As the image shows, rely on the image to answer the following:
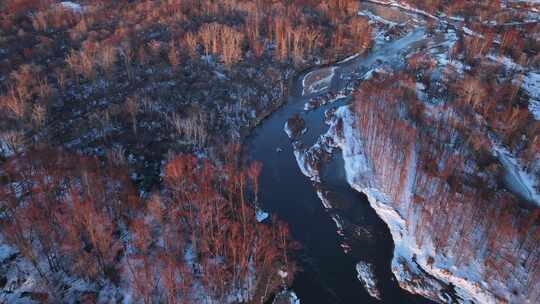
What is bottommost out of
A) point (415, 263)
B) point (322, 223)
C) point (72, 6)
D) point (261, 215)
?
point (322, 223)

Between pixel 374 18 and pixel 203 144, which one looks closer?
pixel 203 144

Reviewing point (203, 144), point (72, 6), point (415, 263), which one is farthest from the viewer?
point (72, 6)

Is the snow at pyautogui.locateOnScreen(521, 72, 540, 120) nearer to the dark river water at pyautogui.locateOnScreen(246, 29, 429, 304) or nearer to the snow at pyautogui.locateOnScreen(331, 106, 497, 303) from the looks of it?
the snow at pyautogui.locateOnScreen(331, 106, 497, 303)

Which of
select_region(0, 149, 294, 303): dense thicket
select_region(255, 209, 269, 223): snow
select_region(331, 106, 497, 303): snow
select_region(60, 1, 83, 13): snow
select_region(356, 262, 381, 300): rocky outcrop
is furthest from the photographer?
select_region(60, 1, 83, 13): snow

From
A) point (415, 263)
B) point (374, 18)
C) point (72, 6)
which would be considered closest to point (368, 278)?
point (415, 263)

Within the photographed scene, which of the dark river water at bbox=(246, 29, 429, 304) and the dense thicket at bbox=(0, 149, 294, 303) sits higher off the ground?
the dense thicket at bbox=(0, 149, 294, 303)

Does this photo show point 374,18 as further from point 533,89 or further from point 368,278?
point 368,278

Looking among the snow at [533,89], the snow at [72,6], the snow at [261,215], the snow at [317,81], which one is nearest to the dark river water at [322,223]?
the snow at [261,215]

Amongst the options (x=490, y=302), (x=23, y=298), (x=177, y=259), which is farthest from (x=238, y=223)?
(x=490, y=302)

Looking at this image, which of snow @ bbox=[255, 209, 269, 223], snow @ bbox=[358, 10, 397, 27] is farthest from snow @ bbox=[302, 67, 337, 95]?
snow @ bbox=[358, 10, 397, 27]
